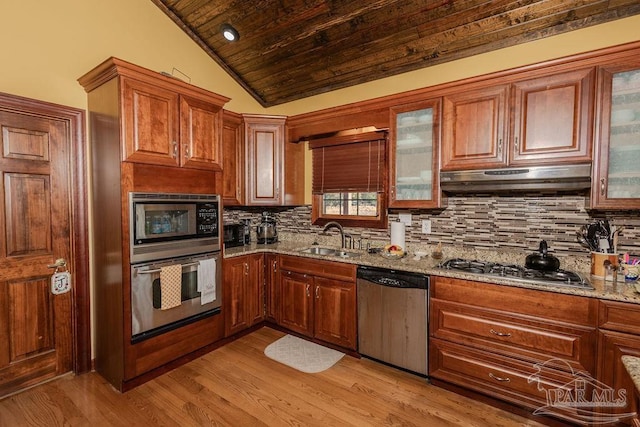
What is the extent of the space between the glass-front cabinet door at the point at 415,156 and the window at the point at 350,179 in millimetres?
345

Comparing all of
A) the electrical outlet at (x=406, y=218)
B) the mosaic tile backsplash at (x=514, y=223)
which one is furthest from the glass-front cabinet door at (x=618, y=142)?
the electrical outlet at (x=406, y=218)

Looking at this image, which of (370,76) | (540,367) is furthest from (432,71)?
(540,367)

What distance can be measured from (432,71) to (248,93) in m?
2.23

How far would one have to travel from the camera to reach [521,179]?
2.27 meters

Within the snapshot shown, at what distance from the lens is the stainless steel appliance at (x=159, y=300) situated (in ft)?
7.66

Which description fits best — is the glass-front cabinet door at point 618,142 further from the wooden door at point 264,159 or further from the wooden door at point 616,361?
the wooden door at point 264,159

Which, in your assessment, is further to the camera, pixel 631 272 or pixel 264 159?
pixel 264 159

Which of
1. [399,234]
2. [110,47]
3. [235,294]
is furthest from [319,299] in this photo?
[110,47]

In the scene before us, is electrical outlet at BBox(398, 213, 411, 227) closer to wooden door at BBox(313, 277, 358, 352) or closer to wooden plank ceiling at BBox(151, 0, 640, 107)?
wooden door at BBox(313, 277, 358, 352)

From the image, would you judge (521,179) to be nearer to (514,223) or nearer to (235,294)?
(514,223)

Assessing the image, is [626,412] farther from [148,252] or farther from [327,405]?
[148,252]

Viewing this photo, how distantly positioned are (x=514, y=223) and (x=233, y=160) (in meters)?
2.80

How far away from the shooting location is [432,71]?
2.93 meters

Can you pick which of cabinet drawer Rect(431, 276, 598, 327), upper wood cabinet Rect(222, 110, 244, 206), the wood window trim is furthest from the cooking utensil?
upper wood cabinet Rect(222, 110, 244, 206)
